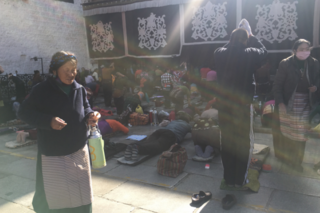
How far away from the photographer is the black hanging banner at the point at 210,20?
9.21 metres

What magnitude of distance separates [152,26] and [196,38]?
2.30 metres

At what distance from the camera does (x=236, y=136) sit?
3.10m

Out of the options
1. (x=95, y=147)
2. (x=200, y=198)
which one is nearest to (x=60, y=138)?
(x=95, y=147)

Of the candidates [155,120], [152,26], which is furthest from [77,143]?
[152,26]

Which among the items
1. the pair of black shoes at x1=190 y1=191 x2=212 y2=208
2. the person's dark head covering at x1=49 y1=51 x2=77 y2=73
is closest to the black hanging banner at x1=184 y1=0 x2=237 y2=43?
the pair of black shoes at x1=190 y1=191 x2=212 y2=208

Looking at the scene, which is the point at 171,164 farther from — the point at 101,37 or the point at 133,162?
the point at 101,37

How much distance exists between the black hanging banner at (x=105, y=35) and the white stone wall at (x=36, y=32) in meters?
2.39

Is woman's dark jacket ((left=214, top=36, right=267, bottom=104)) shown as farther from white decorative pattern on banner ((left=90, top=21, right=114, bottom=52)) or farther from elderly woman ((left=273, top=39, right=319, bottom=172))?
white decorative pattern on banner ((left=90, top=21, right=114, bottom=52))

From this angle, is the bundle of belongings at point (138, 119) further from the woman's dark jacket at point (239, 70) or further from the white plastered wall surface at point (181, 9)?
the woman's dark jacket at point (239, 70)

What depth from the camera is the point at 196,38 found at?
10.1 m

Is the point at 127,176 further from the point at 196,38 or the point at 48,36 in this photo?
the point at 48,36

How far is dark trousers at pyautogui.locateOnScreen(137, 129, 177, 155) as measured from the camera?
4.65m

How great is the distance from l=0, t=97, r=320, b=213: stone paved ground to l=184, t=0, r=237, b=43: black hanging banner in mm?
5833

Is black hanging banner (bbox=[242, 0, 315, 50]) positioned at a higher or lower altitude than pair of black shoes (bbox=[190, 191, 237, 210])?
higher
